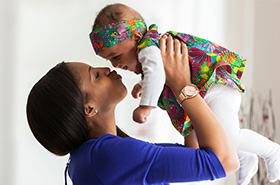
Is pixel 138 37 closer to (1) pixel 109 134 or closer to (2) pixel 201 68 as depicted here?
(2) pixel 201 68

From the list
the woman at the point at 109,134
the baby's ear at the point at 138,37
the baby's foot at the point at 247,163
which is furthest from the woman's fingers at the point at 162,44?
the baby's foot at the point at 247,163

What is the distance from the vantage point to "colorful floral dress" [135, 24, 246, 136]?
4.23ft

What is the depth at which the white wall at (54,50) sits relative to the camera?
2.39 metres

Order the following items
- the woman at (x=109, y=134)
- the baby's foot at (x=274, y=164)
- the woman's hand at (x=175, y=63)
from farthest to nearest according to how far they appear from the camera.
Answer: the baby's foot at (x=274, y=164) < the woman's hand at (x=175, y=63) < the woman at (x=109, y=134)

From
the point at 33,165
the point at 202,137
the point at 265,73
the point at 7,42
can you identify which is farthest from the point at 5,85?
the point at 265,73

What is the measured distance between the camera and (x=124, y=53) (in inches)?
55.3

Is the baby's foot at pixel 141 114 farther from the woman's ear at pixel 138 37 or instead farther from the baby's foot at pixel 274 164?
the baby's foot at pixel 274 164

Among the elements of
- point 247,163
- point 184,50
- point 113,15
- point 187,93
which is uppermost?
→ point 113,15

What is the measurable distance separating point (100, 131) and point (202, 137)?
378mm

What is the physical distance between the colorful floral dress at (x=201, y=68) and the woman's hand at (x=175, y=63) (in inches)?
1.8

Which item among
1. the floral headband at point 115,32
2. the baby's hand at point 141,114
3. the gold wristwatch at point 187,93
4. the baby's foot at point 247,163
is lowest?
the baby's foot at point 247,163

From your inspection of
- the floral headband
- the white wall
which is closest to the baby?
the floral headband

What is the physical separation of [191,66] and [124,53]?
26cm

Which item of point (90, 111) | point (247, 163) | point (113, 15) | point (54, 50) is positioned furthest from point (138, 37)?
point (54, 50)
